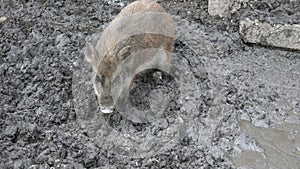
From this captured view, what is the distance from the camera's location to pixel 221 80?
4.41 metres

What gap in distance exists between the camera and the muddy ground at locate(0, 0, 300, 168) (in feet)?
12.2

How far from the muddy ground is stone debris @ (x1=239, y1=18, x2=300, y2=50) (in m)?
0.07

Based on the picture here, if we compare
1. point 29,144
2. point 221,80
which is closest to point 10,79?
point 29,144

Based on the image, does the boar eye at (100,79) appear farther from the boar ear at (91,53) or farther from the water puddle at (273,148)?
the water puddle at (273,148)

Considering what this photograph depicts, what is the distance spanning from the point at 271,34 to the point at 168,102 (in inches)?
54.5

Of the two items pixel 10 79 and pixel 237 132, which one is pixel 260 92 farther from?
pixel 10 79

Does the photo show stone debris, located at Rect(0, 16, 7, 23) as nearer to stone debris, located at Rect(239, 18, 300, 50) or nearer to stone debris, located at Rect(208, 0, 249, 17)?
stone debris, located at Rect(208, 0, 249, 17)

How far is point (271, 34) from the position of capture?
4703 millimetres

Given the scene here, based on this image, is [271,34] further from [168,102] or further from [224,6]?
[168,102]

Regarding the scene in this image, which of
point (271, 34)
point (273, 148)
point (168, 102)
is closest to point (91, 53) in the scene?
point (168, 102)

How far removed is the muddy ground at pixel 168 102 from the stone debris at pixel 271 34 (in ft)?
0.23

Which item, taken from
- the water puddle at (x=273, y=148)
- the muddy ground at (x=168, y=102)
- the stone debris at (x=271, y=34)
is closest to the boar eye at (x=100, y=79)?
the muddy ground at (x=168, y=102)

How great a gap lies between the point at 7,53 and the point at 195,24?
207 centimetres

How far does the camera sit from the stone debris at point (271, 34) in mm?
4637
